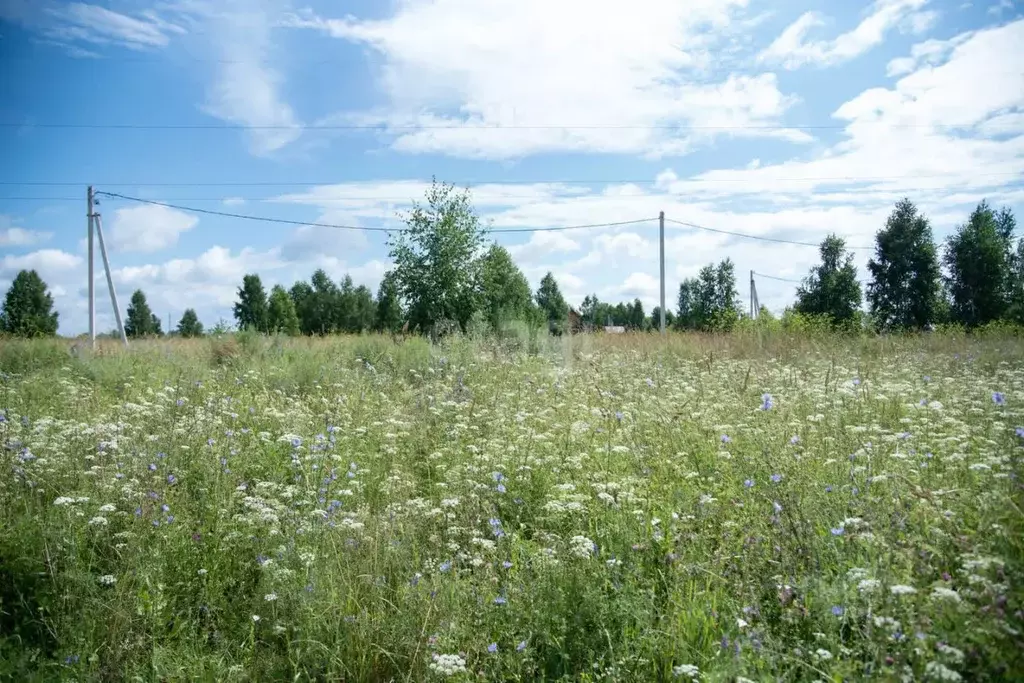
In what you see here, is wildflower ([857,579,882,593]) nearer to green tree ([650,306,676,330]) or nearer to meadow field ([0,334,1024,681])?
meadow field ([0,334,1024,681])

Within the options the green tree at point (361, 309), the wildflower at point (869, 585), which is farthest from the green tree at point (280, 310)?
the wildflower at point (869, 585)

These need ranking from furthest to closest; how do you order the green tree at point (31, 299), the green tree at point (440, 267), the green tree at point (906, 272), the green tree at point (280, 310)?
1. the green tree at point (280, 310)
2. the green tree at point (31, 299)
3. the green tree at point (906, 272)
4. the green tree at point (440, 267)

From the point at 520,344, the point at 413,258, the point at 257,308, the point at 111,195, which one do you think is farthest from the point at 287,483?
the point at 257,308

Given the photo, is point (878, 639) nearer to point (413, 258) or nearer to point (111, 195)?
point (413, 258)

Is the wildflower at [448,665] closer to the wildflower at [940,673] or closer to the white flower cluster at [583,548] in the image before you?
the white flower cluster at [583,548]

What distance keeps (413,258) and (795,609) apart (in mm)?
19392

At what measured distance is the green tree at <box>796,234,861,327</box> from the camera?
42.8 metres

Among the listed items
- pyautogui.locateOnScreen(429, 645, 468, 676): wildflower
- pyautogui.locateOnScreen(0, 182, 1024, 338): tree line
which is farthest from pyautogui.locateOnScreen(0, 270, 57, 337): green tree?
pyautogui.locateOnScreen(429, 645, 468, 676): wildflower

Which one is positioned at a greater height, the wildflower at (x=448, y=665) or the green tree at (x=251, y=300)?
the green tree at (x=251, y=300)

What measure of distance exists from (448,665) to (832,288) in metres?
47.3

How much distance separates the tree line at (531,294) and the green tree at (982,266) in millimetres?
55

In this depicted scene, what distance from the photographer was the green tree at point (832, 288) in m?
42.8

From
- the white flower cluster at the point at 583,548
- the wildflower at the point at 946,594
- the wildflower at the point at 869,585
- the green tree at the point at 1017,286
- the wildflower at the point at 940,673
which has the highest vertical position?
the green tree at the point at 1017,286

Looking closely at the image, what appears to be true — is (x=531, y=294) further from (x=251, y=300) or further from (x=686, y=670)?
(x=686, y=670)
